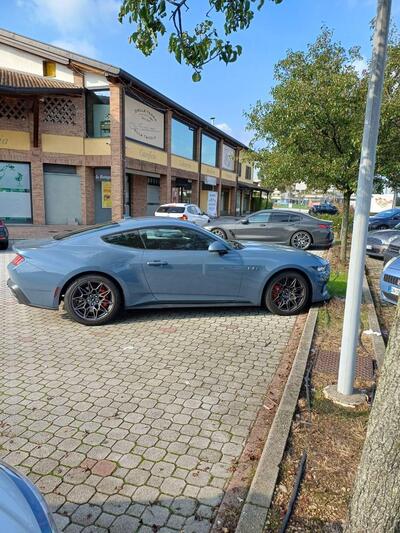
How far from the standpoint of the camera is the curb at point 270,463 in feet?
6.89

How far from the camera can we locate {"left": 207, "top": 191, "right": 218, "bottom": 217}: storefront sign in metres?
31.3

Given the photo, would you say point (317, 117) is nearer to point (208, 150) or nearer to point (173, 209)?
point (173, 209)

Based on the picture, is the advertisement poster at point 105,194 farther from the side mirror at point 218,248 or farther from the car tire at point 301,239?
the side mirror at point 218,248

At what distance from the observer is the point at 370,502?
5.61 feet

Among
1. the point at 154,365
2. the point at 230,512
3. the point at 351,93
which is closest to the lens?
the point at 230,512

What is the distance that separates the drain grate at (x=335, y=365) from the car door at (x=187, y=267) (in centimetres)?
165

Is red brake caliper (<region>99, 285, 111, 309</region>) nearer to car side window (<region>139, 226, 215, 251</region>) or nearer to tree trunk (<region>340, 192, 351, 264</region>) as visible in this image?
car side window (<region>139, 226, 215, 251</region>)

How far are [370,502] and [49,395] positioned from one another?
2.69m

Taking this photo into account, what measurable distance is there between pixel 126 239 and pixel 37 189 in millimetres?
14116

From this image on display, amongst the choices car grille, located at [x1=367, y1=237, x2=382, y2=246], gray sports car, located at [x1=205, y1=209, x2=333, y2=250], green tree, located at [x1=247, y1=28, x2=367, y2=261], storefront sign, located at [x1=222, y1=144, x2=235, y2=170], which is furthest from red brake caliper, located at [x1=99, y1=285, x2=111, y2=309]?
storefront sign, located at [x1=222, y1=144, x2=235, y2=170]

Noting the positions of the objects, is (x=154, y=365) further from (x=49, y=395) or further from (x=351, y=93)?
(x=351, y=93)

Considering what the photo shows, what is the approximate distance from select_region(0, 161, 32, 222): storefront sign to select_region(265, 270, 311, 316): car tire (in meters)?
15.2

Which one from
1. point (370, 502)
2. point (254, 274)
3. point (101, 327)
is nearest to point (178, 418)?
point (370, 502)

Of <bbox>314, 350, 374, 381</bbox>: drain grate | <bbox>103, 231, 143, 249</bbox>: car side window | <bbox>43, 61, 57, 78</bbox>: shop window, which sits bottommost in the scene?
<bbox>314, 350, 374, 381</bbox>: drain grate
